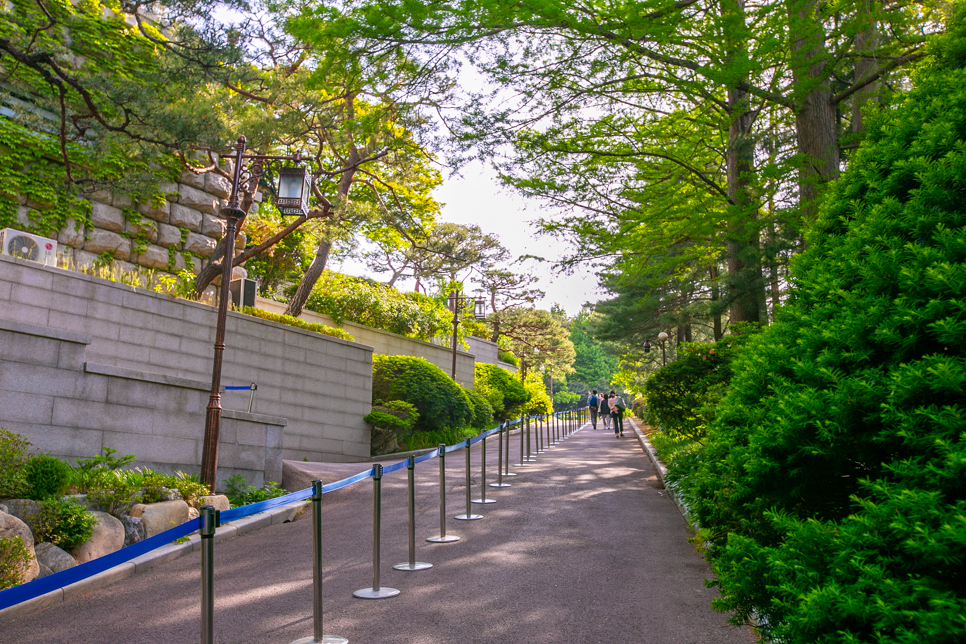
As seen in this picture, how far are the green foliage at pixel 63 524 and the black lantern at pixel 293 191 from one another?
6959mm

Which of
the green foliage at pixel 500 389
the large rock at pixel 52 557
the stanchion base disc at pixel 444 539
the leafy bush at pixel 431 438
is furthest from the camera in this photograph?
the green foliage at pixel 500 389

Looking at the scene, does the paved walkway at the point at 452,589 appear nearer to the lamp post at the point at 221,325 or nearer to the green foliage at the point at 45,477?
the green foliage at the point at 45,477

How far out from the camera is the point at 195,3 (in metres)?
9.09

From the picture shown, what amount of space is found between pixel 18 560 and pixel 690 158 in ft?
40.6

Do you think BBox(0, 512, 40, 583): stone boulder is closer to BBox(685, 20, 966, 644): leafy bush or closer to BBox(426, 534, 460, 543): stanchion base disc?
BBox(426, 534, 460, 543): stanchion base disc

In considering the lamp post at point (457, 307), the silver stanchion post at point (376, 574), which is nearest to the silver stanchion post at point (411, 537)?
the silver stanchion post at point (376, 574)

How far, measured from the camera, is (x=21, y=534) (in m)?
5.64

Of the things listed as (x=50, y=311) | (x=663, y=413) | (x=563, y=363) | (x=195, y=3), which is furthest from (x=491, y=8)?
(x=563, y=363)

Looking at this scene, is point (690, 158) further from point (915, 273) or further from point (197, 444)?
point (915, 273)

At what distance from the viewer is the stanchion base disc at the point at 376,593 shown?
215 inches

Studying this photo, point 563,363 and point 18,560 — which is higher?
point 563,363

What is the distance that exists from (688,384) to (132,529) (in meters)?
11.6

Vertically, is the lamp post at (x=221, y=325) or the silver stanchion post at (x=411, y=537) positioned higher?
the lamp post at (x=221, y=325)

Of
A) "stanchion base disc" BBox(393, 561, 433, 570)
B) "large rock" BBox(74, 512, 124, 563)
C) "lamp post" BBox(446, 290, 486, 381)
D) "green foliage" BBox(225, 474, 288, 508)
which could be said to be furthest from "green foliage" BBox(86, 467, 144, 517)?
"lamp post" BBox(446, 290, 486, 381)
